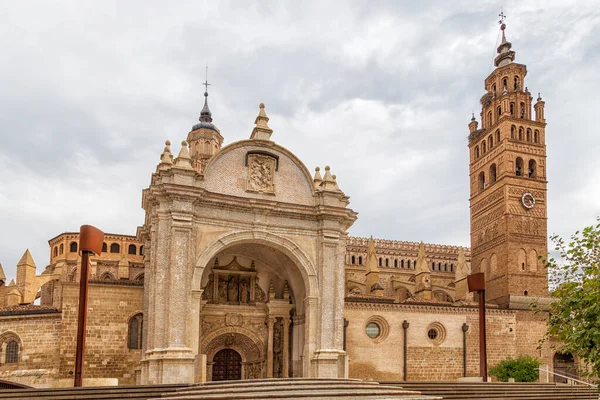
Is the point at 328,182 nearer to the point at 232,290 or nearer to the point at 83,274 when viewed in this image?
the point at 232,290

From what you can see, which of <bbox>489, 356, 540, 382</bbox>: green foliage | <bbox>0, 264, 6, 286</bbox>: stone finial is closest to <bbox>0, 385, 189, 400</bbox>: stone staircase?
<bbox>489, 356, 540, 382</bbox>: green foliage

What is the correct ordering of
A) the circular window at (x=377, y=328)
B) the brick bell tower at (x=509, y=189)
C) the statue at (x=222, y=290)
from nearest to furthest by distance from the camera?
1. the statue at (x=222, y=290)
2. the circular window at (x=377, y=328)
3. the brick bell tower at (x=509, y=189)

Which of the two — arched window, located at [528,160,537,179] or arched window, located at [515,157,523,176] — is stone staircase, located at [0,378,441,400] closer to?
arched window, located at [515,157,523,176]

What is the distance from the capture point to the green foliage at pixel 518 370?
1184 inches

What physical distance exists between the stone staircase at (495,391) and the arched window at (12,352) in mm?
15768

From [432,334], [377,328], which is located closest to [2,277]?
[377,328]

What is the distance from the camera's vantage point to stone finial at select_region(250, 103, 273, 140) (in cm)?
2616

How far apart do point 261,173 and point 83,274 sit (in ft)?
34.0

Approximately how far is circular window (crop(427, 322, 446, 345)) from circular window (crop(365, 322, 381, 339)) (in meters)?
3.05

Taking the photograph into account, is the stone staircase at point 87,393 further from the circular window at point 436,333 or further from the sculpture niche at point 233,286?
the circular window at point 436,333

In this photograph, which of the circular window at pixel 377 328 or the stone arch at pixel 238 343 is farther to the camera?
the circular window at pixel 377 328

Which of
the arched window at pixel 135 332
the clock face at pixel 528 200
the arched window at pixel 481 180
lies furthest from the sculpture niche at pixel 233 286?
the arched window at pixel 481 180

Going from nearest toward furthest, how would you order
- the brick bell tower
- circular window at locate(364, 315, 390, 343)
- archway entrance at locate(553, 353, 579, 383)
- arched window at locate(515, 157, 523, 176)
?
circular window at locate(364, 315, 390, 343), archway entrance at locate(553, 353, 579, 383), the brick bell tower, arched window at locate(515, 157, 523, 176)

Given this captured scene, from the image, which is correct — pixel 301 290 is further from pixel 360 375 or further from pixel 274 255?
pixel 360 375
